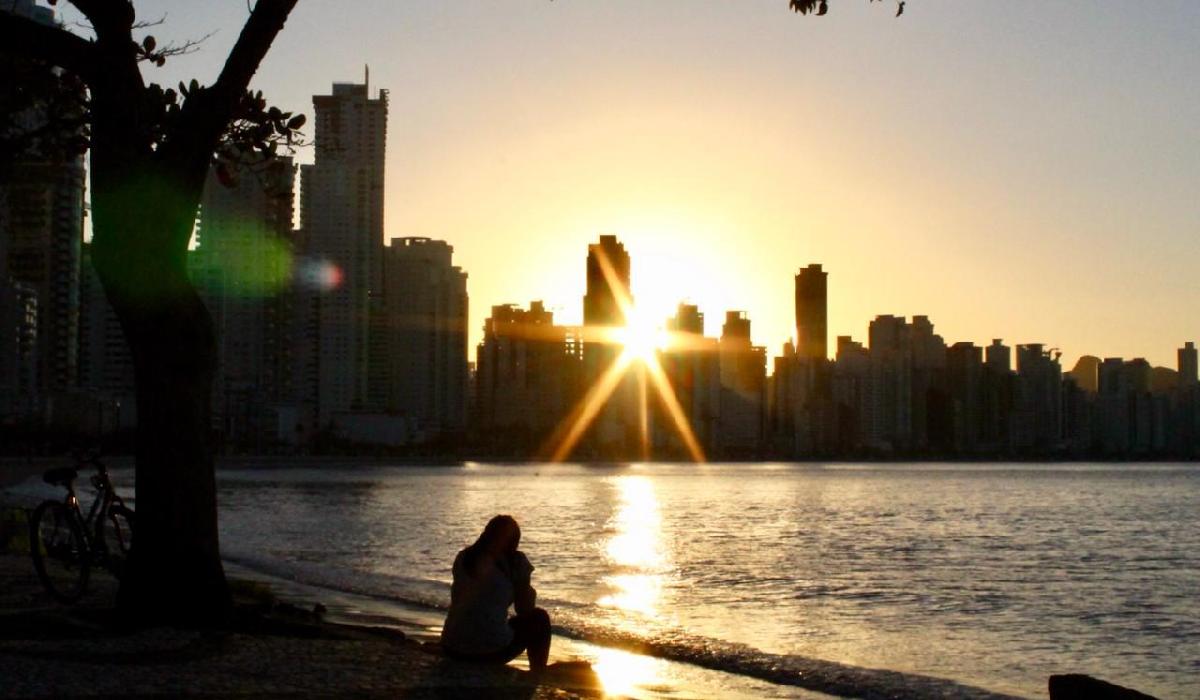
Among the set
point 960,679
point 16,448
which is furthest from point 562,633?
point 16,448

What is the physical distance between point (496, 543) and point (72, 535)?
6206 mm

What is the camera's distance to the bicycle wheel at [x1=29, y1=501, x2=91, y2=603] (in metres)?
13.3

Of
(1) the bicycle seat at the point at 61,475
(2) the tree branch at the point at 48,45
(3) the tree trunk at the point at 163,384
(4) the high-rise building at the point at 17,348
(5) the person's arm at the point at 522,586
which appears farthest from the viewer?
(4) the high-rise building at the point at 17,348

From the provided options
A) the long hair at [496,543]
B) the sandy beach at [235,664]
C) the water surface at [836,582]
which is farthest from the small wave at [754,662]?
the long hair at [496,543]

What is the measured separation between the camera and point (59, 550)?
14.0 meters

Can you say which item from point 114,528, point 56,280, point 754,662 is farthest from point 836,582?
point 56,280

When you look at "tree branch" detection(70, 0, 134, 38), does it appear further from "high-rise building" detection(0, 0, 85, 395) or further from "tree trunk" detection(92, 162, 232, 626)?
"high-rise building" detection(0, 0, 85, 395)

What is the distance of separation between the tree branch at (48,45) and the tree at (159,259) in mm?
10

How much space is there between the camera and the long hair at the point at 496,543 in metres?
9.89

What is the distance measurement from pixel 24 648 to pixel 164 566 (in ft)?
5.02

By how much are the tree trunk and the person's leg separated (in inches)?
95.3

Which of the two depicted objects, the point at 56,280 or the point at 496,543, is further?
the point at 56,280

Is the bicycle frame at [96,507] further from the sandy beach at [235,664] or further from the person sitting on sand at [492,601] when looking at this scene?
the person sitting on sand at [492,601]

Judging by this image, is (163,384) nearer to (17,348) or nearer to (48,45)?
(48,45)
